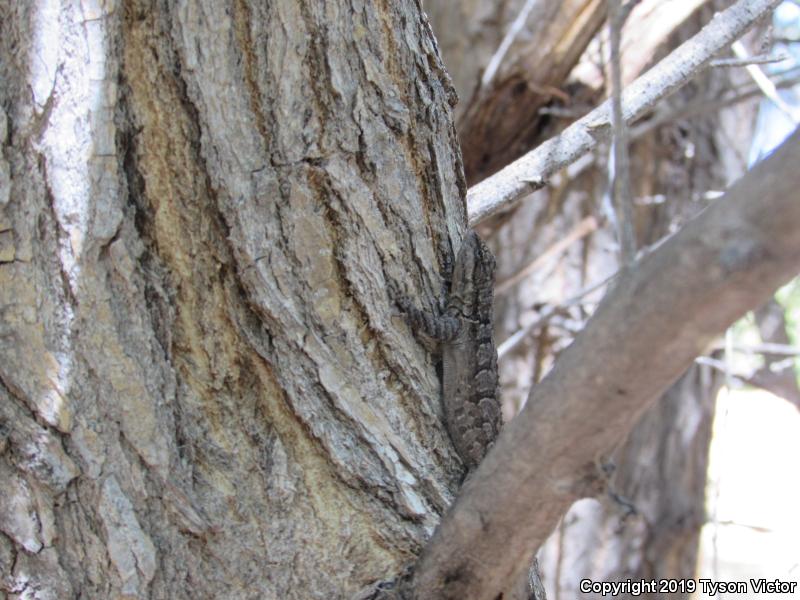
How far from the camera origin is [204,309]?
1916mm

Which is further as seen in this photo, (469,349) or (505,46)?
(505,46)

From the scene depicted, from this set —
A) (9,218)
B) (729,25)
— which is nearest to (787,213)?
(9,218)

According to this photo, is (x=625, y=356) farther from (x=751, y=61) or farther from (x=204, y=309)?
(x=751, y=61)

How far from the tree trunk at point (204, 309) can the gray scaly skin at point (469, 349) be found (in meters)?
0.18

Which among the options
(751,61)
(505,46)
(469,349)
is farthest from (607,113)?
(505,46)

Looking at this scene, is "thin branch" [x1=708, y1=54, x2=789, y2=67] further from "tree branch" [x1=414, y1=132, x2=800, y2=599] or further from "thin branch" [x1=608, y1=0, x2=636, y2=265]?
"tree branch" [x1=414, y1=132, x2=800, y2=599]

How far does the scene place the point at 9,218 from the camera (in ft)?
5.94

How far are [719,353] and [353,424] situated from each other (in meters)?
4.53

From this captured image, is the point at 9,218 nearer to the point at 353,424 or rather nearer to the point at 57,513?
the point at 57,513

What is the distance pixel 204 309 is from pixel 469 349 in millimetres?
1213

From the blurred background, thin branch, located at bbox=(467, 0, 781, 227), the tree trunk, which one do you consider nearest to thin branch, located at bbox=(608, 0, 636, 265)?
the tree trunk

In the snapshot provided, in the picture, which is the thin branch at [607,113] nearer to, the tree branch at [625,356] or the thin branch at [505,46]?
the tree branch at [625,356]

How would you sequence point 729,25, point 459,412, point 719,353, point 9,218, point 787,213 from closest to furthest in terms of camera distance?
point 787,213
point 9,218
point 459,412
point 729,25
point 719,353

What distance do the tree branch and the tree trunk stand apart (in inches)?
16.3
